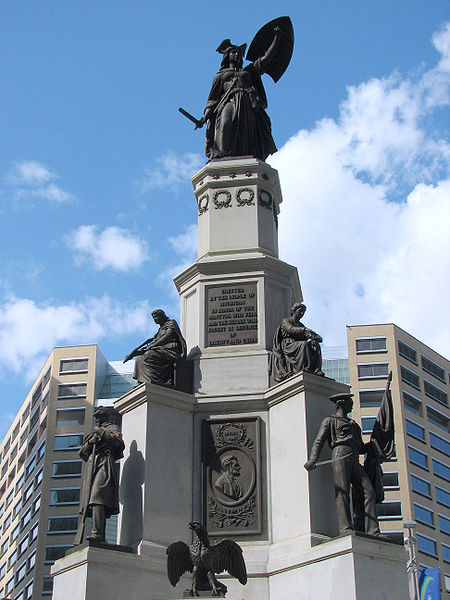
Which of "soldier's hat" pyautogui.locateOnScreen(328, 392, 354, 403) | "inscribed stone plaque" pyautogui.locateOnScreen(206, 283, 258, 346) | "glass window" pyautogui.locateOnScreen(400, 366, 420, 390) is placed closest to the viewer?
"soldier's hat" pyautogui.locateOnScreen(328, 392, 354, 403)

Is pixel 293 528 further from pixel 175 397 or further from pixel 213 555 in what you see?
pixel 175 397

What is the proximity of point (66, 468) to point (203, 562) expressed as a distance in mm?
85735

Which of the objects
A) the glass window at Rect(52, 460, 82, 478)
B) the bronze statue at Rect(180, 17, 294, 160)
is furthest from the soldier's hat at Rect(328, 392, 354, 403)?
the glass window at Rect(52, 460, 82, 478)

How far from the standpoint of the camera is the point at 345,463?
14.5 metres

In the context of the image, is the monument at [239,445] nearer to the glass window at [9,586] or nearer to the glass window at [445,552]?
the glass window at [445,552]

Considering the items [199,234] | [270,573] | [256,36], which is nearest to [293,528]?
[270,573]

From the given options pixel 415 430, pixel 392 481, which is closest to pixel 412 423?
pixel 415 430

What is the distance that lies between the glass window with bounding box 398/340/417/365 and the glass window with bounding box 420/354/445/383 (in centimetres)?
151

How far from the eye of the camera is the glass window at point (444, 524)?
86812 mm

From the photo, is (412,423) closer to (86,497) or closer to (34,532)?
(34,532)

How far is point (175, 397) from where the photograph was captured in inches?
632

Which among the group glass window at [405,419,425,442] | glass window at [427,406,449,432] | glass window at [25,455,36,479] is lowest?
glass window at [25,455,36,479]

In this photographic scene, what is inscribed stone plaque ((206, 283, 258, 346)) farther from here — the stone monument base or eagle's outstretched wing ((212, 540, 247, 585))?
eagle's outstretched wing ((212, 540, 247, 585))

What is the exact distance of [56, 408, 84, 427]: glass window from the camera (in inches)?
3923
